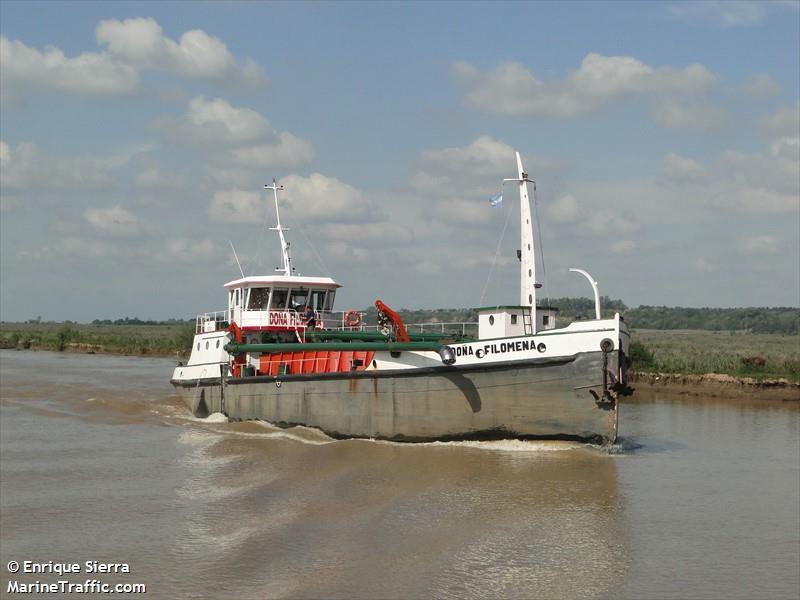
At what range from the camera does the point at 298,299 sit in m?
27.2

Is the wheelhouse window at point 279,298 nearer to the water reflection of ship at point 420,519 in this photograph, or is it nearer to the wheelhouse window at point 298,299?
the wheelhouse window at point 298,299

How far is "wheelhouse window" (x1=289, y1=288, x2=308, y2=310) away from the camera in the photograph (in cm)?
2712

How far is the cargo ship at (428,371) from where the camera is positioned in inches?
764

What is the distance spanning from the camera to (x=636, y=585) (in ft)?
37.7

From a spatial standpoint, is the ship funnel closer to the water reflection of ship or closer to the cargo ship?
the cargo ship

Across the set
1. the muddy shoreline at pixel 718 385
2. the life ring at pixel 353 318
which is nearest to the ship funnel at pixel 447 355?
the life ring at pixel 353 318

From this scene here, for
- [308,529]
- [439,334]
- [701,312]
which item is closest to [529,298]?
[439,334]

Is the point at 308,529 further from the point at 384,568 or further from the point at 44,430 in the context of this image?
the point at 44,430

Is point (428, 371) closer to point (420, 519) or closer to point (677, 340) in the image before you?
point (420, 519)

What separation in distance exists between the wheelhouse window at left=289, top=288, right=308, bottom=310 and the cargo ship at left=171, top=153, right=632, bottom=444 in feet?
0.15

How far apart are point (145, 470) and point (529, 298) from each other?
10174mm

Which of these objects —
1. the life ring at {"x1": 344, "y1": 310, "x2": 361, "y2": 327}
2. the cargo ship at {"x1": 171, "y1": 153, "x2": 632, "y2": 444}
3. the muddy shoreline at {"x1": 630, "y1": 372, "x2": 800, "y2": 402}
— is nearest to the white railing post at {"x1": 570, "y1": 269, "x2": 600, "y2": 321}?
the cargo ship at {"x1": 171, "y1": 153, "x2": 632, "y2": 444}

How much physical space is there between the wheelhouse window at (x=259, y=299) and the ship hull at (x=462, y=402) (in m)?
3.72

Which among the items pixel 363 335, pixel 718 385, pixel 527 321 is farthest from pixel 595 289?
pixel 718 385
